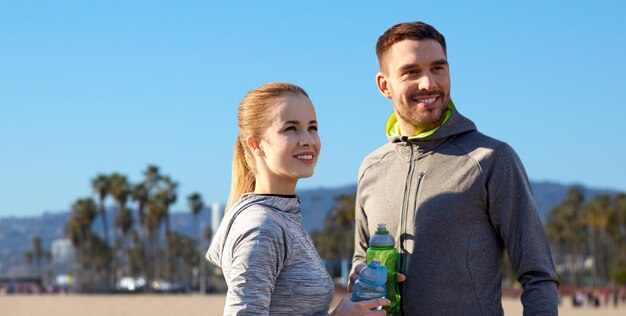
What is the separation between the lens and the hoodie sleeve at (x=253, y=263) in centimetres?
350

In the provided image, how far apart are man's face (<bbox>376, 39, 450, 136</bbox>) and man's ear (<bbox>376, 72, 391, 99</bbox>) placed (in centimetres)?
11

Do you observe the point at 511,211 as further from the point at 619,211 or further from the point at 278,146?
the point at 619,211

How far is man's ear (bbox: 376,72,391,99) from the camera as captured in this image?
4.91 m

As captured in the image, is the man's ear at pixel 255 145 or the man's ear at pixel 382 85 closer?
the man's ear at pixel 255 145

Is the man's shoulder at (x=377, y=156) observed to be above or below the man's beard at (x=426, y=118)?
below

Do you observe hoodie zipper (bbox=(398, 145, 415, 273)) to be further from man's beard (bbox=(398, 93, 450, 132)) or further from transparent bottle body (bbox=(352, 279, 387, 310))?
transparent bottle body (bbox=(352, 279, 387, 310))

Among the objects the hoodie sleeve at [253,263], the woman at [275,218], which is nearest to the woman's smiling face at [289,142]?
the woman at [275,218]

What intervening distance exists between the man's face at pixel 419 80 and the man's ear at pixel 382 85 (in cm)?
11

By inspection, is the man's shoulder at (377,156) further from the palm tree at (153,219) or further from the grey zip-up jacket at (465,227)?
the palm tree at (153,219)

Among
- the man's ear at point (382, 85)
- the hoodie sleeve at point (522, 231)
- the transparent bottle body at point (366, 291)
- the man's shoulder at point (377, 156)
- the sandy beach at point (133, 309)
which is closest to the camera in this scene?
the transparent bottle body at point (366, 291)

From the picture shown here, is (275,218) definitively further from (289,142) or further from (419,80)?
(419,80)

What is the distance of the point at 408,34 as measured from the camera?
465cm

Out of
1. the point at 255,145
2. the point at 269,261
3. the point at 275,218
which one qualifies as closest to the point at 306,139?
the point at 255,145

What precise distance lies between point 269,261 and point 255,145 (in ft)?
1.71
